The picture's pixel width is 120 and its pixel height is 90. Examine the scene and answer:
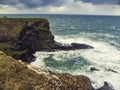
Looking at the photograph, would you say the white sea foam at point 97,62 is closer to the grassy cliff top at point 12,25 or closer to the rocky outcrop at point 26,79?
the grassy cliff top at point 12,25

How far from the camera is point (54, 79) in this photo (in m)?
11.1

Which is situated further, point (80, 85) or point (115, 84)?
point (115, 84)

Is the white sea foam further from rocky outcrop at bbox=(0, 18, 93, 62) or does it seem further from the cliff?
the cliff

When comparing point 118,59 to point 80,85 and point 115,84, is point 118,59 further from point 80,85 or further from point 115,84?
point 80,85

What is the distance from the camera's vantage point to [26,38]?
2253 inches

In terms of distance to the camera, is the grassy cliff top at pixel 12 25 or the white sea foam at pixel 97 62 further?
the grassy cliff top at pixel 12 25

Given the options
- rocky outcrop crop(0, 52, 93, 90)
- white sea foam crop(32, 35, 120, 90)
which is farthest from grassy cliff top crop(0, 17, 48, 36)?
rocky outcrop crop(0, 52, 93, 90)

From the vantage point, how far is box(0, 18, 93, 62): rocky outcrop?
50.7 meters

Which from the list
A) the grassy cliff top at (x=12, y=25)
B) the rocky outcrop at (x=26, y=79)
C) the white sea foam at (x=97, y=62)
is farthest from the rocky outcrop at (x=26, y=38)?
the rocky outcrop at (x=26, y=79)

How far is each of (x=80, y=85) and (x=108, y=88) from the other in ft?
55.7

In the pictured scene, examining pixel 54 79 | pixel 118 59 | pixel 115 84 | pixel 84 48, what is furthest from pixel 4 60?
pixel 84 48

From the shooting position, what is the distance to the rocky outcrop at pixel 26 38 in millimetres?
50731

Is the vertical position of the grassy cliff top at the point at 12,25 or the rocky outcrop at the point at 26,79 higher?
the rocky outcrop at the point at 26,79

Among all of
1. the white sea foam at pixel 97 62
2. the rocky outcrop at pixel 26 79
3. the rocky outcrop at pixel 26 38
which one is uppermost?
the rocky outcrop at pixel 26 79
